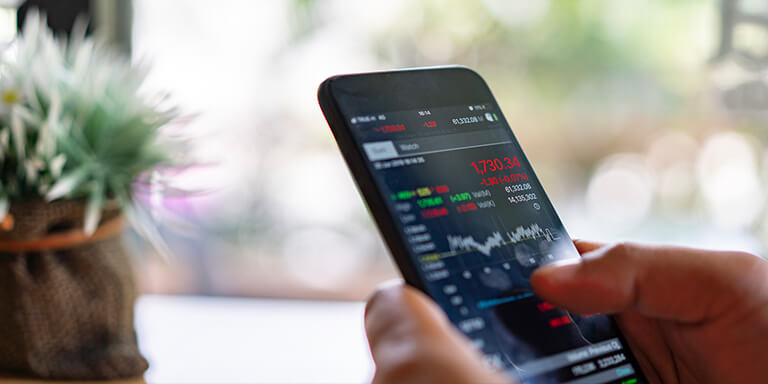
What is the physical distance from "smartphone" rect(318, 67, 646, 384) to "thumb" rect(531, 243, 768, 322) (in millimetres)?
27

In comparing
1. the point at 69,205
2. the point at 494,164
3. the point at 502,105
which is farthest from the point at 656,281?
the point at 502,105

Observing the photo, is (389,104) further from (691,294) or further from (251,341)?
(251,341)

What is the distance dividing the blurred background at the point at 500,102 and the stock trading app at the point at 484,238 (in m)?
0.61

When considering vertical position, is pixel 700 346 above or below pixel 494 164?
below

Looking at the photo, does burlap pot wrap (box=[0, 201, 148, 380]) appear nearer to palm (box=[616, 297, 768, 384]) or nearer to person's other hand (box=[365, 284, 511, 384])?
person's other hand (box=[365, 284, 511, 384])

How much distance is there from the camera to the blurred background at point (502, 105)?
0.99 m

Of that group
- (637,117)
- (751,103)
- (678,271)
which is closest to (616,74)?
(637,117)

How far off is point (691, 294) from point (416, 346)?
0.21m

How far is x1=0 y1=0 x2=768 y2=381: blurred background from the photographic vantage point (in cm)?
99

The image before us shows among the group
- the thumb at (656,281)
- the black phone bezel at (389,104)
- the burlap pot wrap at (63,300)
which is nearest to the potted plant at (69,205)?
the burlap pot wrap at (63,300)

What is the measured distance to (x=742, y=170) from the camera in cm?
100

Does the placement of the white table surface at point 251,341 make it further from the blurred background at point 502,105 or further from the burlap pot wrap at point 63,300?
the blurred background at point 502,105

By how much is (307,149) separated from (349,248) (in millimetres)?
190

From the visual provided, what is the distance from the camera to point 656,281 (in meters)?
0.39
